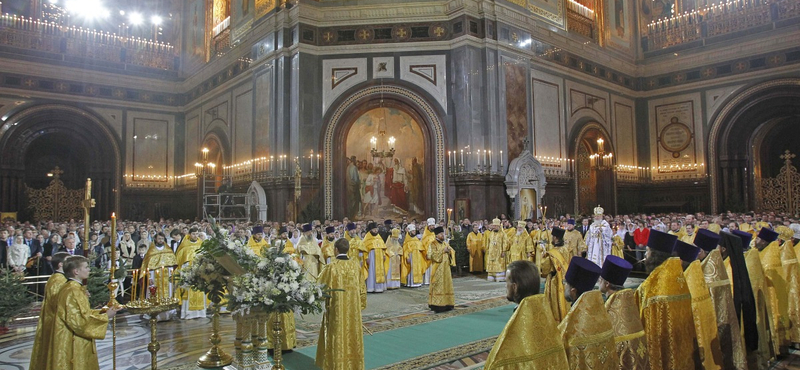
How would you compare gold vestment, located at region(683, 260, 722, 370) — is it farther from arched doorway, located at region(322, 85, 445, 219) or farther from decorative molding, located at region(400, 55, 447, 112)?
decorative molding, located at region(400, 55, 447, 112)

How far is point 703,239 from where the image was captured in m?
6.00

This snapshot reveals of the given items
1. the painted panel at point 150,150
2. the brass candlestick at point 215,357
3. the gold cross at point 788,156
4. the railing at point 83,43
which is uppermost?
the railing at point 83,43

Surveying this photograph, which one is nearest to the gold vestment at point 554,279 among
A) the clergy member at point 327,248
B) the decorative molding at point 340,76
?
the clergy member at point 327,248

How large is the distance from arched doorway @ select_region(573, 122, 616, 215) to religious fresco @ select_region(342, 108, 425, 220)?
28.9 ft

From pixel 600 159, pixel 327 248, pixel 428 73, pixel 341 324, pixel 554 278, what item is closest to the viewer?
pixel 341 324

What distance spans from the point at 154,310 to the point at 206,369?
5.46 ft

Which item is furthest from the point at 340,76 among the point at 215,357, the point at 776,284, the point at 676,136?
the point at 676,136

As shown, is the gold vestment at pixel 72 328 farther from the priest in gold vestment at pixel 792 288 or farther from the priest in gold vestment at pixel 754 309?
the priest in gold vestment at pixel 792 288

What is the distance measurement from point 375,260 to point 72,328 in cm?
871

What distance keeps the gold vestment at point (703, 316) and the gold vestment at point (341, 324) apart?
11.8ft

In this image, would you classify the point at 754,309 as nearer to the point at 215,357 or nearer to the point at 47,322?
the point at 215,357

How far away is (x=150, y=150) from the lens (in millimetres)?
29406

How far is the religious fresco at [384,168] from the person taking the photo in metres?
21.5

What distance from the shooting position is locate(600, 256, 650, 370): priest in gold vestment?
14.1ft
